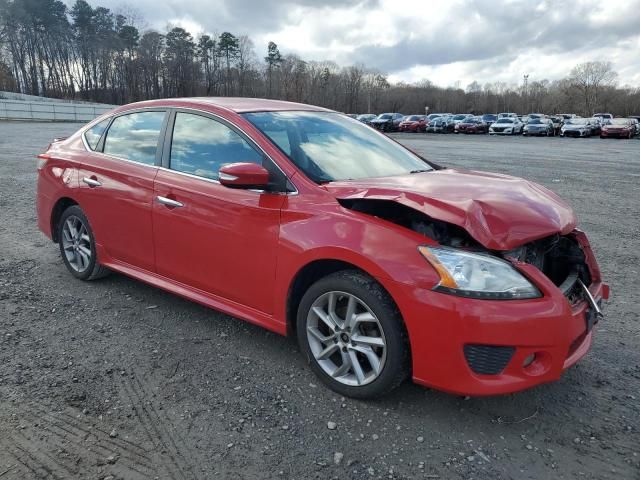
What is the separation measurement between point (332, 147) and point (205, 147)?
2.94 ft

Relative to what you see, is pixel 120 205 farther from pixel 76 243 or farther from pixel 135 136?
pixel 76 243

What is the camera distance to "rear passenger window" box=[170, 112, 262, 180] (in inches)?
134

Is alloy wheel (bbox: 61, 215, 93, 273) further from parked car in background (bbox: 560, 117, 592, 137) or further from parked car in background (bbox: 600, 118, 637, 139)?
parked car in background (bbox: 560, 117, 592, 137)

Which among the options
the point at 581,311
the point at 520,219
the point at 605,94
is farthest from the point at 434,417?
the point at 605,94

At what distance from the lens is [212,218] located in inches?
132

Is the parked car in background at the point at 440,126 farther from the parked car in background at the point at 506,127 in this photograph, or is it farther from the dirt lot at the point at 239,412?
the dirt lot at the point at 239,412

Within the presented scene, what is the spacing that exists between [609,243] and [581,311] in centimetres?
413

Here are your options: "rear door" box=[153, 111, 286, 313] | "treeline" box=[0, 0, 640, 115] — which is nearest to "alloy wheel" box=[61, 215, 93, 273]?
"rear door" box=[153, 111, 286, 313]

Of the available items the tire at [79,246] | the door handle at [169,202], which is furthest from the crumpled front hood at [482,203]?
the tire at [79,246]

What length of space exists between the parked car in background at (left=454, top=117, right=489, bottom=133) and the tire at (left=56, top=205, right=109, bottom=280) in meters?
43.0

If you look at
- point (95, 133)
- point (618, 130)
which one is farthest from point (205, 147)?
point (618, 130)

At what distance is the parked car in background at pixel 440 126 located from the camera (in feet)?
150

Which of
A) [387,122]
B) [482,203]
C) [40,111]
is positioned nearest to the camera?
[482,203]

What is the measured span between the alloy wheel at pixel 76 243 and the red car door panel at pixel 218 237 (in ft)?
3.77
